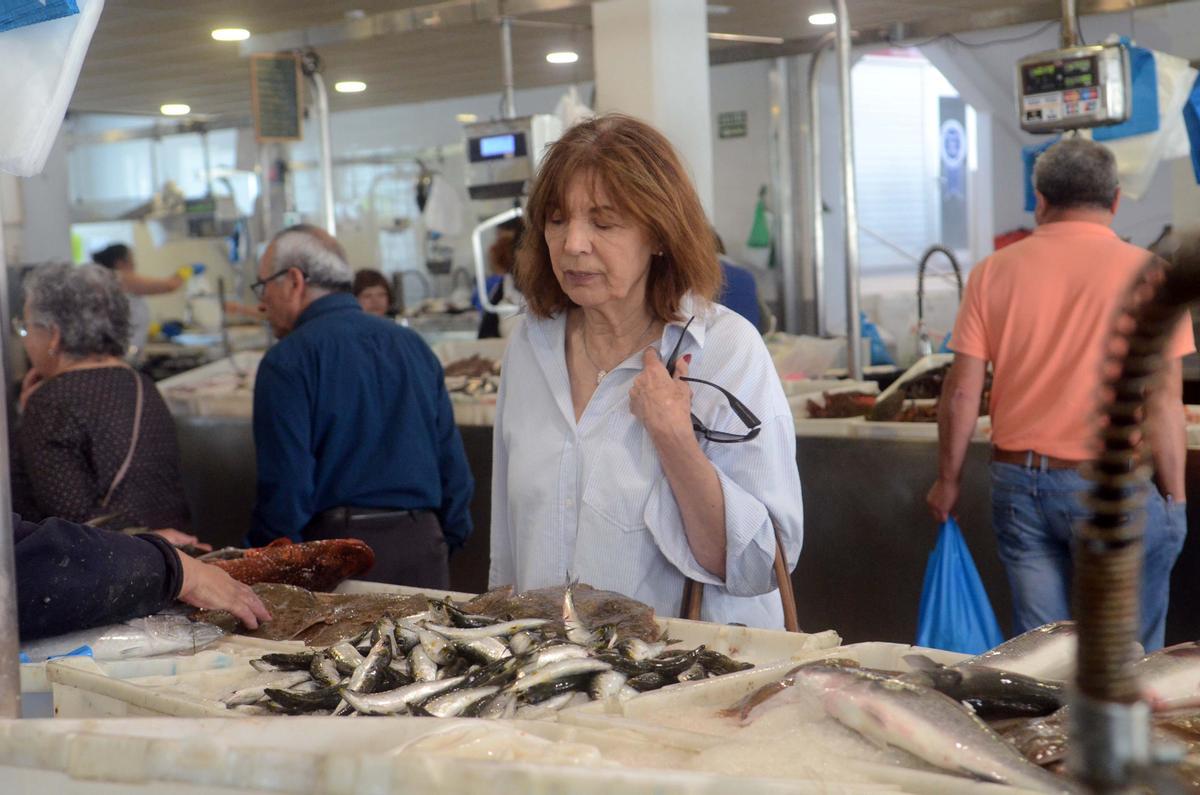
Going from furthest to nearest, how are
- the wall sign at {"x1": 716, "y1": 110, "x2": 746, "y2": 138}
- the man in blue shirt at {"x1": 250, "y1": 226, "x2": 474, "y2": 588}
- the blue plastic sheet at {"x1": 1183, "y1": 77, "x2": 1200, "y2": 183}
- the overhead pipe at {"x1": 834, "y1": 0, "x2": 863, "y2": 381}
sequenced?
the wall sign at {"x1": 716, "y1": 110, "x2": 746, "y2": 138} → the blue plastic sheet at {"x1": 1183, "y1": 77, "x2": 1200, "y2": 183} → the overhead pipe at {"x1": 834, "y1": 0, "x2": 863, "y2": 381} → the man in blue shirt at {"x1": 250, "y1": 226, "x2": 474, "y2": 588}

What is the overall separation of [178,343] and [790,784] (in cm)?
1353

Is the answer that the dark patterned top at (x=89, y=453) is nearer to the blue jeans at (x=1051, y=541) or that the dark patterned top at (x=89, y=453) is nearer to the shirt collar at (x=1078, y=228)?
the blue jeans at (x=1051, y=541)

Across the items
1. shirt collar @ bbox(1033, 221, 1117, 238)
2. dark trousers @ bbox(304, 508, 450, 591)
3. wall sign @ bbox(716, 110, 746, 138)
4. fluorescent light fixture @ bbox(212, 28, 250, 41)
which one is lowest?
dark trousers @ bbox(304, 508, 450, 591)

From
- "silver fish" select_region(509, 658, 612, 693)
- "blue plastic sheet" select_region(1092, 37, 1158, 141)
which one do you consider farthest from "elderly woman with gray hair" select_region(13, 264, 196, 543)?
"blue plastic sheet" select_region(1092, 37, 1158, 141)

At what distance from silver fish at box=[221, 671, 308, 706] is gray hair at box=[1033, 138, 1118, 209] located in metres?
2.97

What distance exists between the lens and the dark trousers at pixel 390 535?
171 inches

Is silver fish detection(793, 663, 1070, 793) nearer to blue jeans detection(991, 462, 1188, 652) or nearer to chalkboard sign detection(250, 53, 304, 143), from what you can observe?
blue jeans detection(991, 462, 1188, 652)

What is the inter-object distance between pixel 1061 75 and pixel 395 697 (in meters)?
5.03

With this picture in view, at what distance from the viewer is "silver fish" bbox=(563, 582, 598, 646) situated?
2.24 meters

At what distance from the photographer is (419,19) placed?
7320mm

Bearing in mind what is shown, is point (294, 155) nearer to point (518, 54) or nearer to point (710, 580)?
point (518, 54)

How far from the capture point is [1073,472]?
4062 millimetres

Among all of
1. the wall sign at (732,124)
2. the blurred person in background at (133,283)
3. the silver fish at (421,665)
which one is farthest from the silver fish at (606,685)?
the wall sign at (732,124)

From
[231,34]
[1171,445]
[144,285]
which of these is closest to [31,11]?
[1171,445]
